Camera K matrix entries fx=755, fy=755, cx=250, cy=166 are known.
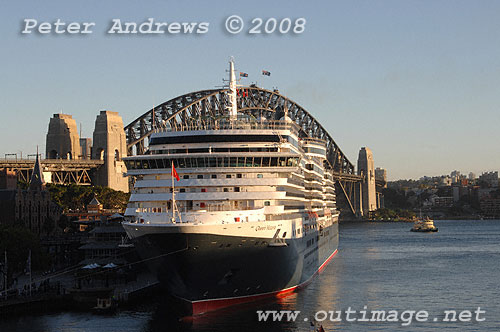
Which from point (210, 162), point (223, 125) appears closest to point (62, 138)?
point (223, 125)

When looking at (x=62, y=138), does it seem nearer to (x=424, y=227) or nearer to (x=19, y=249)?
(x=19, y=249)

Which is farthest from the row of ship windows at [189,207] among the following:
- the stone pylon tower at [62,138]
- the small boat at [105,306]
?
the stone pylon tower at [62,138]

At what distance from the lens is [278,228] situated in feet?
170

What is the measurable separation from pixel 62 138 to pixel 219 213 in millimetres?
90234

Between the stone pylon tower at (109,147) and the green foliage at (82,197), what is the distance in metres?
9.54

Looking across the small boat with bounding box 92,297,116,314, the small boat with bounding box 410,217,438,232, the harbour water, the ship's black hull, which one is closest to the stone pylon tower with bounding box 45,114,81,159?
the harbour water

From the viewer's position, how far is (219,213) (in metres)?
48.8

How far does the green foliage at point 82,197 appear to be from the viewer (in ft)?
385

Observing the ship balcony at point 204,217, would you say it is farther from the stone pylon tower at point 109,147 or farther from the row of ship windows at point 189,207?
the stone pylon tower at point 109,147

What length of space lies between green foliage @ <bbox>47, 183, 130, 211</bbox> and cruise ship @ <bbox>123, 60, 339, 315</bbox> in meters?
61.5

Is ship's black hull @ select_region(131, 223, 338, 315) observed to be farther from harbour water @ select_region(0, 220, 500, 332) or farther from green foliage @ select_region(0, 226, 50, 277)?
green foliage @ select_region(0, 226, 50, 277)

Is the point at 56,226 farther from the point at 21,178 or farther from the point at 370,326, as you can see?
the point at 370,326

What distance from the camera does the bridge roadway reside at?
12812 cm

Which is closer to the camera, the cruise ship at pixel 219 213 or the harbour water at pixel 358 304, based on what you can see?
the cruise ship at pixel 219 213
